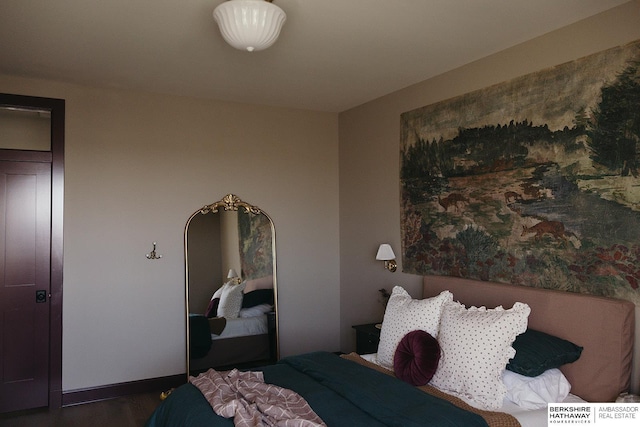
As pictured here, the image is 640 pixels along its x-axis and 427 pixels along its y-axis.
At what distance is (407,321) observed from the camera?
309 centimetres

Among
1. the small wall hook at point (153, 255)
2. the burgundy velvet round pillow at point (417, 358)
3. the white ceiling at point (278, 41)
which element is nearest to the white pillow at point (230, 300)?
the small wall hook at point (153, 255)

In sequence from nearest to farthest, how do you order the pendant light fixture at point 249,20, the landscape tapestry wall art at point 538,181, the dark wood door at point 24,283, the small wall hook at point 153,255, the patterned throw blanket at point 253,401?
the patterned throw blanket at point 253,401
the pendant light fixture at point 249,20
the landscape tapestry wall art at point 538,181
the dark wood door at point 24,283
the small wall hook at point 153,255

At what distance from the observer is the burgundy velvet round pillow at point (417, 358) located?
9.02 ft

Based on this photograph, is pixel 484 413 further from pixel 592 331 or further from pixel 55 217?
pixel 55 217

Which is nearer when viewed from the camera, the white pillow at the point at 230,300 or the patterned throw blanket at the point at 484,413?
the patterned throw blanket at the point at 484,413

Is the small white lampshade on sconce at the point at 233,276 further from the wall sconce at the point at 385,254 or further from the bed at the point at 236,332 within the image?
the wall sconce at the point at 385,254

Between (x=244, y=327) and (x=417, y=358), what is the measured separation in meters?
2.35

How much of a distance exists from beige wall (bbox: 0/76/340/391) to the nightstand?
109 cm

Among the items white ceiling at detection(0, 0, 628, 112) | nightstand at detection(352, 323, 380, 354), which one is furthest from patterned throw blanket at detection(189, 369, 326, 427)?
white ceiling at detection(0, 0, 628, 112)

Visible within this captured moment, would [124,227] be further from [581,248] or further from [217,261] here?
[581,248]

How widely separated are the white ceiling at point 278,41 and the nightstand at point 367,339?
214cm

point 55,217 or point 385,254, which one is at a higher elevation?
point 55,217

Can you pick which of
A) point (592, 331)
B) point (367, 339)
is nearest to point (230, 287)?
point (367, 339)

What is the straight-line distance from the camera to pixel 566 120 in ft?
9.75
